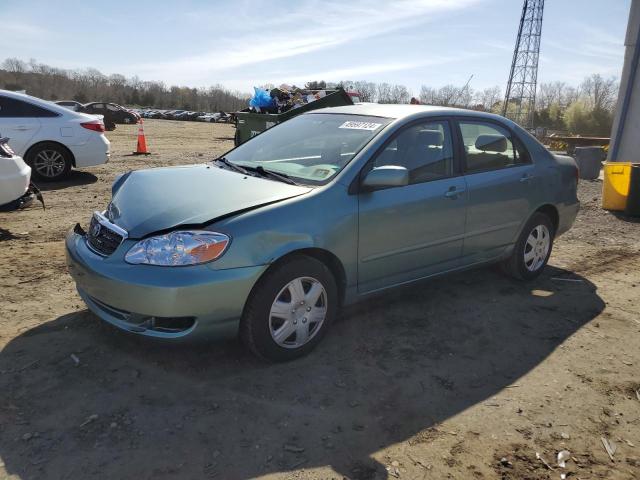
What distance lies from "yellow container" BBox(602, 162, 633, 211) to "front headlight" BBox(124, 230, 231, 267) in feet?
24.8

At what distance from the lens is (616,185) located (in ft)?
27.2

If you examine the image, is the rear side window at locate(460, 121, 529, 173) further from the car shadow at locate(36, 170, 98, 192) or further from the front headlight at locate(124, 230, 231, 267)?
the car shadow at locate(36, 170, 98, 192)

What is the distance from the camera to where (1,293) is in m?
4.03

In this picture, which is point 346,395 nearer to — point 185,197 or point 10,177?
point 185,197

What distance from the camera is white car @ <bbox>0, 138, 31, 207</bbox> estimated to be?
532cm

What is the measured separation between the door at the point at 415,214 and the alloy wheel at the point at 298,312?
0.39m

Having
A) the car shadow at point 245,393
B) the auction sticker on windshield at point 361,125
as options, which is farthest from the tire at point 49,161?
the auction sticker on windshield at point 361,125

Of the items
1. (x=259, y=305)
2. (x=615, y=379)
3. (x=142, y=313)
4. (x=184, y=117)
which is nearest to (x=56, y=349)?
(x=142, y=313)

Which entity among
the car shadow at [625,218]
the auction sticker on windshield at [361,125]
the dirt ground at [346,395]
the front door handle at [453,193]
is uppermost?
the auction sticker on windshield at [361,125]

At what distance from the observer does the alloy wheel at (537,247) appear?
191 inches

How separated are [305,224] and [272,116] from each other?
897 cm

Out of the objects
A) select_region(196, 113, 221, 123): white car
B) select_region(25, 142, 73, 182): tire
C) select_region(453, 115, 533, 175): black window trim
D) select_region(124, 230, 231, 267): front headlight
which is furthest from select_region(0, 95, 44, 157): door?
select_region(196, 113, 221, 123): white car

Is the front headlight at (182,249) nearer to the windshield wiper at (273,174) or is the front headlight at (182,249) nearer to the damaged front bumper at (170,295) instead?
the damaged front bumper at (170,295)

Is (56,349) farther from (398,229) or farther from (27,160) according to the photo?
(27,160)
